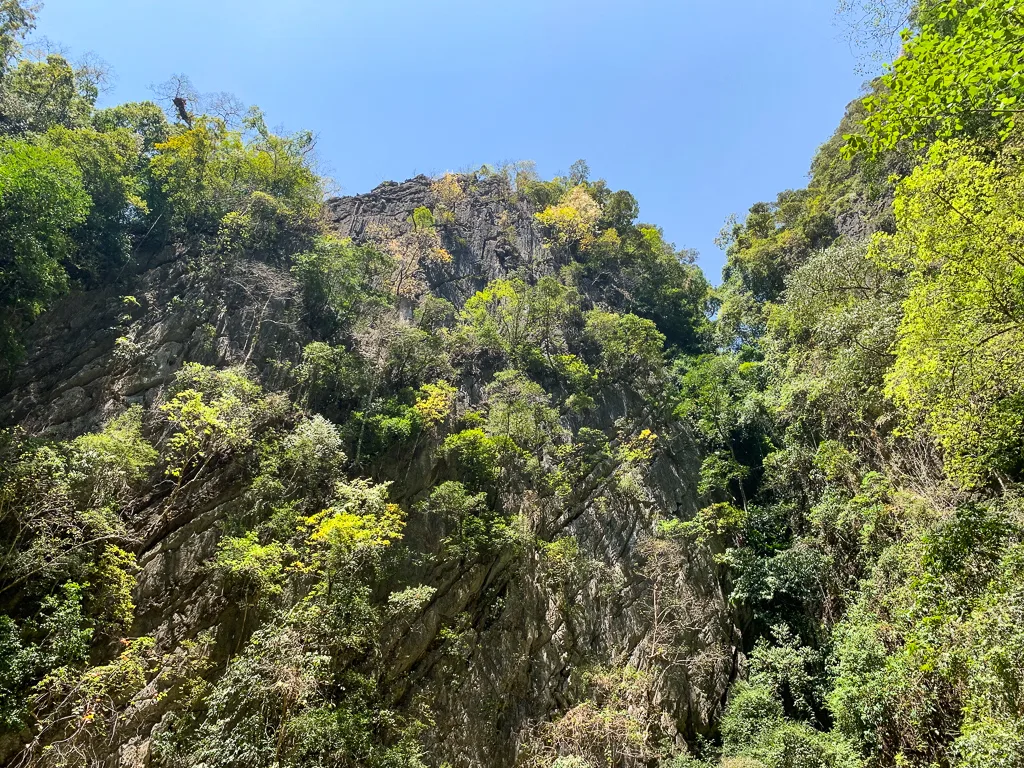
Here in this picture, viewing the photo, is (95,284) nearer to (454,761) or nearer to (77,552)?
(77,552)

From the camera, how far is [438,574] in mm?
13898

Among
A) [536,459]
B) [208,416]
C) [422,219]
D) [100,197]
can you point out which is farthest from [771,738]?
[100,197]

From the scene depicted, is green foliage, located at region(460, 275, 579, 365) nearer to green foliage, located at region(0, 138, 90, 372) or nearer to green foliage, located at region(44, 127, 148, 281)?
green foliage, located at region(44, 127, 148, 281)

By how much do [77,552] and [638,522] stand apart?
14.4 metres

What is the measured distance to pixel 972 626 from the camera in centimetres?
773

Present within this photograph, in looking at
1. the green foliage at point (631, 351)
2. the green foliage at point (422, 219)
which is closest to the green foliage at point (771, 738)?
the green foliage at point (631, 351)

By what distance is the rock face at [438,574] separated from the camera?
1185 centimetres

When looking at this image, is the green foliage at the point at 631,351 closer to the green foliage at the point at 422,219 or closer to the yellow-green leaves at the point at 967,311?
the green foliage at the point at 422,219

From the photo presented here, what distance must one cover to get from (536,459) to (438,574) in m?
4.93

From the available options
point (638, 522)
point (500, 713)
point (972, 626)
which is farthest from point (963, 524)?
point (500, 713)

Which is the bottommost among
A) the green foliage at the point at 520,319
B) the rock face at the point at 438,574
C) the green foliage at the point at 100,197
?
the rock face at the point at 438,574

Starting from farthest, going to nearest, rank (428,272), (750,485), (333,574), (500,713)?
(428,272)
(750,485)
(500,713)
(333,574)

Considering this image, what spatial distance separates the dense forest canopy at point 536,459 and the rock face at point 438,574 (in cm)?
22

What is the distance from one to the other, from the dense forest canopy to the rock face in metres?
0.22
